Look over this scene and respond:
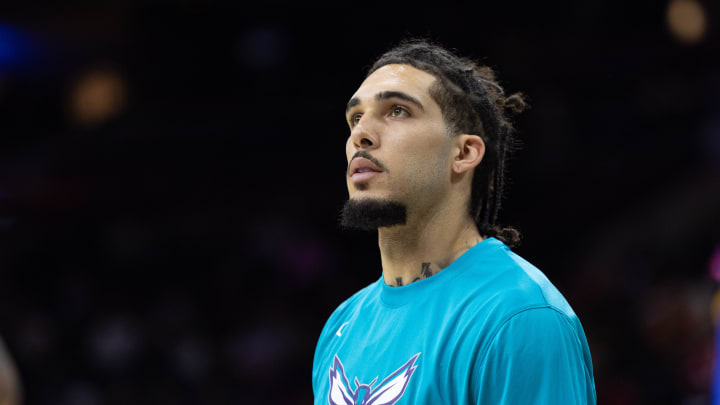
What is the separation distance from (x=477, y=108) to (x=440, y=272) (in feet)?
1.77

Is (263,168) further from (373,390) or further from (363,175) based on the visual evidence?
(373,390)

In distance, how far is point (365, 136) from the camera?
2359 mm

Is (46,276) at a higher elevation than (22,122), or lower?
lower

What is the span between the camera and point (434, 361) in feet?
6.59

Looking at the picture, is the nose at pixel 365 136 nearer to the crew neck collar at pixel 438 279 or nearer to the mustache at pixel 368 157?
the mustache at pixel 368 157

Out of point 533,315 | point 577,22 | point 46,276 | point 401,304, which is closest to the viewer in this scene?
point 533,315

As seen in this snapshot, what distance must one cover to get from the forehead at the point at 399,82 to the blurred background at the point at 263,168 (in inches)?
189

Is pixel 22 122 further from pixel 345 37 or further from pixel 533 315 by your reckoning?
pixel 533 315

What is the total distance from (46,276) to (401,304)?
19.2 ft

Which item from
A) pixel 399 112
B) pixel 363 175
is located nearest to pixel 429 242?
pixel 363 175

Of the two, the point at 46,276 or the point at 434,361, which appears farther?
the point at 46,276

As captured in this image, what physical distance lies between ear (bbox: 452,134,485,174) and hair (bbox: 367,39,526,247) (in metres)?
0.03

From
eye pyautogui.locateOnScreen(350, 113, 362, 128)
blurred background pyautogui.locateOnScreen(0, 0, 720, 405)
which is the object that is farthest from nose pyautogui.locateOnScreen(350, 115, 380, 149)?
blurred background pyautogui.locateOnScreen(0, 0, 720, 405)

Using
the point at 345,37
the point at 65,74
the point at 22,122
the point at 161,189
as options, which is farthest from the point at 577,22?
the point at 22,122
